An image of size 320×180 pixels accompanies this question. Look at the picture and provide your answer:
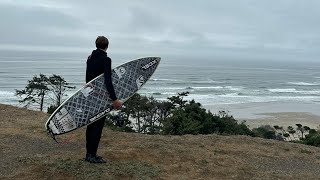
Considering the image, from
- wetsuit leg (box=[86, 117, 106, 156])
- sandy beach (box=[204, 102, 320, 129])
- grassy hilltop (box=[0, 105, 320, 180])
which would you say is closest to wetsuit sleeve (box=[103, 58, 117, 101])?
wetsuit leg (box=[86, 117, 106, 156])

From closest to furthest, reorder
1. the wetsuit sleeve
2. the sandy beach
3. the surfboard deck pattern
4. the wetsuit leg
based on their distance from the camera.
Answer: the wetsuit sleeve, the wetsuit leg, the surfboard deck pattern, the sandy beach

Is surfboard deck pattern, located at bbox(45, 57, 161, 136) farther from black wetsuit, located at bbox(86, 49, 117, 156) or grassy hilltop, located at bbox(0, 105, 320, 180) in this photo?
grassy hilltop, located at bbox(0, 105, 320, 180)

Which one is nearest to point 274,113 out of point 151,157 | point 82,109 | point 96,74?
point 151,157

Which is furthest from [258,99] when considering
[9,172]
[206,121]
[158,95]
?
[9,172]

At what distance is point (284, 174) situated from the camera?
20.4 feet

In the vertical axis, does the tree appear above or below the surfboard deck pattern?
above

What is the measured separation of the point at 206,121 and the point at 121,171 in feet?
40.3

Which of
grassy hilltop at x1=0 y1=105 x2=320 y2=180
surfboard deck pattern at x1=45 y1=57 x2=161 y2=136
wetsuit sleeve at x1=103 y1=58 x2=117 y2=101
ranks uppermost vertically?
wetsuit sleeve at x1=103 y1=58 x2=117 y2=101

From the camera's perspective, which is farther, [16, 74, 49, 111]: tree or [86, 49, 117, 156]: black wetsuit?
[16, 74, 49, 111]: tree

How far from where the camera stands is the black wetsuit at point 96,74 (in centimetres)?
522

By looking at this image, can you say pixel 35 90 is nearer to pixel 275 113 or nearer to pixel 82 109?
pixel 275 113

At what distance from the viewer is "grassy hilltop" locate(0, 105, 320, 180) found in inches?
218

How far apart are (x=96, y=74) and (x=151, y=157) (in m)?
1.80

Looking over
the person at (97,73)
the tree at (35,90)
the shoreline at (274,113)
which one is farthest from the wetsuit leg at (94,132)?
the tree at (35,90)
